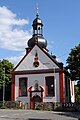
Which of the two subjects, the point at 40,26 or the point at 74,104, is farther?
the point at 40,26

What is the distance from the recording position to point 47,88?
51.0 m

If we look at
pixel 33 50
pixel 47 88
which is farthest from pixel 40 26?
pixel 47 88

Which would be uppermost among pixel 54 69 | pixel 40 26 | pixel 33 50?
pixel 40 26

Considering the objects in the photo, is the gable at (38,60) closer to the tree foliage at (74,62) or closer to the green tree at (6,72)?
the tree foliage at (74,62)

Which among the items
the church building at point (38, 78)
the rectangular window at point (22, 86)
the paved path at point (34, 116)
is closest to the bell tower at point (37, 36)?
the church building at point (38, 78)

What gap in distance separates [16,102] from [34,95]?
3.53m

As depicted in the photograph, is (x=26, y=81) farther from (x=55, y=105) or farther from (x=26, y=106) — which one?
(x=55, y=105)

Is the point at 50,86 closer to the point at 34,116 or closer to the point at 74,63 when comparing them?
the point at 74,63

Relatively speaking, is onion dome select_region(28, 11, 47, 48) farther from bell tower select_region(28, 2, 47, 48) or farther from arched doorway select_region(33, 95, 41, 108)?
arched doorway select_region(33, 95, 41, 108)

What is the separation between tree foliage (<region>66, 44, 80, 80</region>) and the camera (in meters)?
47.6

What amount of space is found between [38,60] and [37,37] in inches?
187

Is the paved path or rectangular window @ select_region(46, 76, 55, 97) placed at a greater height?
rectangular window @ select_region(46, 76, 55, 97)

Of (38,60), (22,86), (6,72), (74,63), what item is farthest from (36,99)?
(6,72)

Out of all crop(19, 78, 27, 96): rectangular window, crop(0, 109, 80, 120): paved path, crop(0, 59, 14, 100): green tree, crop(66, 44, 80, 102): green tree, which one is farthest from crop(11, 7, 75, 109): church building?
crop(0, 109, 80, 120): paved path
